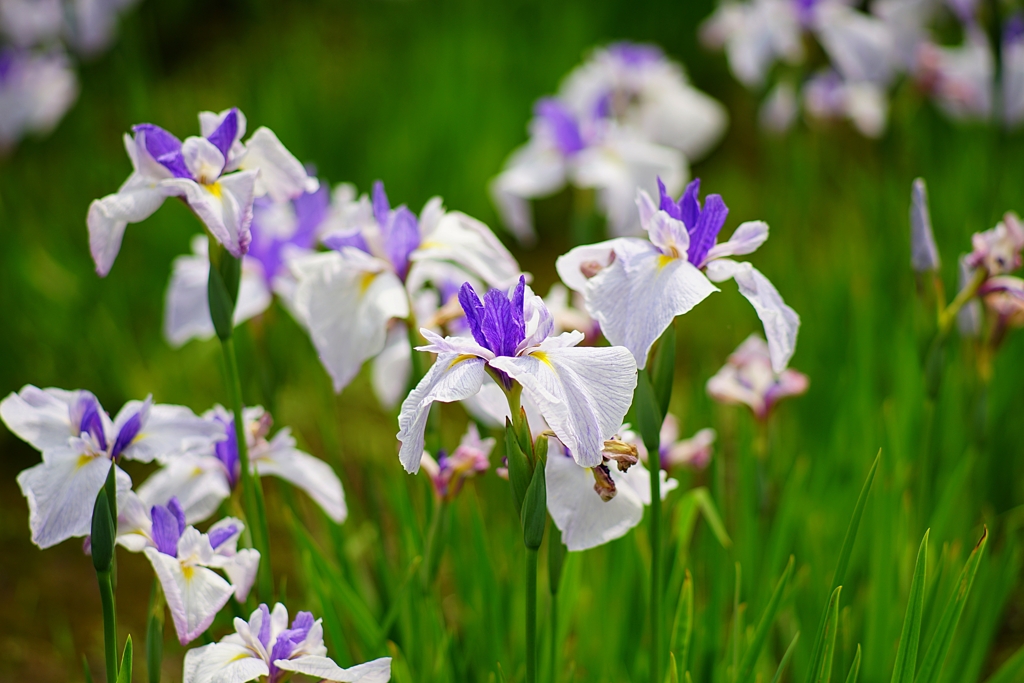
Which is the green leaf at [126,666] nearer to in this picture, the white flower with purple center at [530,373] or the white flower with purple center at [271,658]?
the white flower with purple center at [271,658]

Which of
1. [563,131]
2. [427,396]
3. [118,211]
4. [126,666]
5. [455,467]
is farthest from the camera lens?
[563,131]

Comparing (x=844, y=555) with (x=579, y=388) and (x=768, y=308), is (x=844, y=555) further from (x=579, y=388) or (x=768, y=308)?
(x=579, y=388)

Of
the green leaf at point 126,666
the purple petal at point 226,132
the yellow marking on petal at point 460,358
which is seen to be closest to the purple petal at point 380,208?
the purple petal at point 226,132

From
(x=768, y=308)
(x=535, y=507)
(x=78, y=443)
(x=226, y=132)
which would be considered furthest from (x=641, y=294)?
(x=78, y=443)

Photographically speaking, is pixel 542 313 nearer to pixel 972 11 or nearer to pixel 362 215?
pixel 362 215

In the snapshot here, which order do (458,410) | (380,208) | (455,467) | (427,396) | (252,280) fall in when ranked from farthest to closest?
(458,410)
(252,280)
(380,208)
(455,467)
(427,396)
